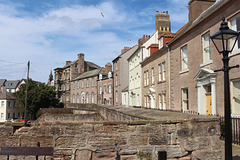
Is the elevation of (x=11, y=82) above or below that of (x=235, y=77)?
above

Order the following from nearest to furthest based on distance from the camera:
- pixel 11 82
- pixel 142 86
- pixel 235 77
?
1. pixel 235 77
2. pixel 142 86
3. pixel 11 82

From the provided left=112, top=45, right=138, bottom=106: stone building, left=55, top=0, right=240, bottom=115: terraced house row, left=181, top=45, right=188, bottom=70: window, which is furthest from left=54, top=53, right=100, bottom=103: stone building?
left=181, top=45, right=188, bottom=70: window

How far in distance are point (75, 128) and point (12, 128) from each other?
1.17m

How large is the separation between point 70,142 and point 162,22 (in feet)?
78.6

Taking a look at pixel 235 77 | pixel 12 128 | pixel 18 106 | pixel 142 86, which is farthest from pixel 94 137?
pixel 18 106

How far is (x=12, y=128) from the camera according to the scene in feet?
13.5

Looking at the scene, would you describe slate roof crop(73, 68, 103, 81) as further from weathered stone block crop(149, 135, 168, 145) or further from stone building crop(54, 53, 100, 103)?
weathered stone block crop(149, 135, 168, 145)

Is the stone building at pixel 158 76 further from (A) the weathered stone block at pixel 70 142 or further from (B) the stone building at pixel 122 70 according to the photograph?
(B) the stone building at pixel 122 70

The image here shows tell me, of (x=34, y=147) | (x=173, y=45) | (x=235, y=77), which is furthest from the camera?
(x=173, y=45)

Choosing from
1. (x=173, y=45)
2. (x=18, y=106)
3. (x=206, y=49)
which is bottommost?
(x=18, y=106)

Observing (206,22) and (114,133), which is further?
(206,22)

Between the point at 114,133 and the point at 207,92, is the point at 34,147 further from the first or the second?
the point at 207,92

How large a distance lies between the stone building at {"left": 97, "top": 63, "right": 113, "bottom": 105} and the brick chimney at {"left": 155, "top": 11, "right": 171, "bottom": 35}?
23.1 m

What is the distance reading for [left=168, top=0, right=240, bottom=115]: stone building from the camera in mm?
10672
